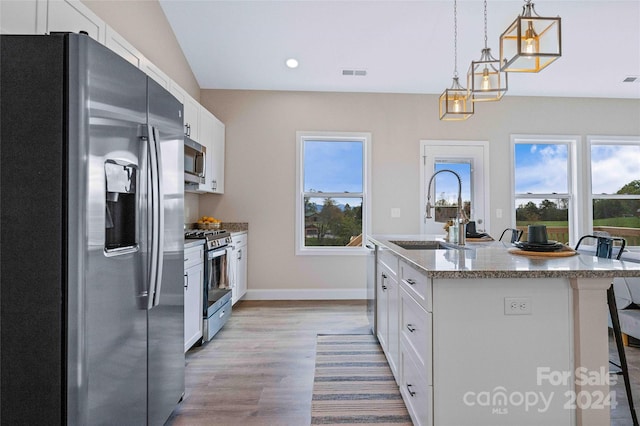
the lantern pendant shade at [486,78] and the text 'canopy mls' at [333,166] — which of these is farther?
the text 'canopy mls' at [333,166]

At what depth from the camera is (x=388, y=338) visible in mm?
2551

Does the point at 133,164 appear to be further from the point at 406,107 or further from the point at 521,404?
the point at 406,107

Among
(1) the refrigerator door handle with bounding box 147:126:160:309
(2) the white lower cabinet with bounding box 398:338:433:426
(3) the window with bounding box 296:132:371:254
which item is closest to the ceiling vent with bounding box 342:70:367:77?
(3) the window with bounding box 296:132:371:254

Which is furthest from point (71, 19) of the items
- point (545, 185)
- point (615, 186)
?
point (615, 186)

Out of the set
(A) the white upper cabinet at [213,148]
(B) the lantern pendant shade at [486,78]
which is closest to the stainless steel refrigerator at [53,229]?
(B) the lantern pendant shade at [486,78]

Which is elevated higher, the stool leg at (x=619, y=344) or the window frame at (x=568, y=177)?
the window frame at (x=568, y=177)

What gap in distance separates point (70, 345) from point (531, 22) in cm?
252

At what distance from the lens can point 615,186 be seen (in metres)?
5.00

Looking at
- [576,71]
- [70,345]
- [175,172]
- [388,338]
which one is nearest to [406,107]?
[576,71]

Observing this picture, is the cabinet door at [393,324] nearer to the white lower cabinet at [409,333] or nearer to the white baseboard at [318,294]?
the white lower cabinet at [409,333]

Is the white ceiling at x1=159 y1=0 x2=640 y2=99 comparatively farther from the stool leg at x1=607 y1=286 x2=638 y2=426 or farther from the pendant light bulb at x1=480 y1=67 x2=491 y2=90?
the stool leg at x1=607 y1=286 x2=638 y2=426

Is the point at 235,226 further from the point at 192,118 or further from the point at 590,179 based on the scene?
the point at 590,179

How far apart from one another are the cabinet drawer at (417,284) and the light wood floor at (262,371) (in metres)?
0.97

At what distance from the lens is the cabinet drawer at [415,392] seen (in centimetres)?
154
